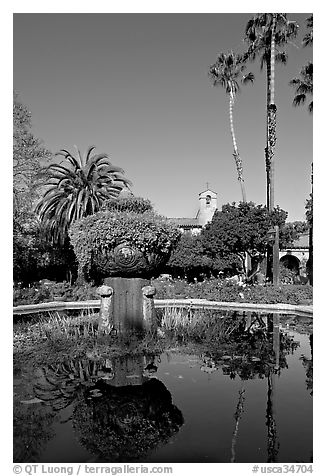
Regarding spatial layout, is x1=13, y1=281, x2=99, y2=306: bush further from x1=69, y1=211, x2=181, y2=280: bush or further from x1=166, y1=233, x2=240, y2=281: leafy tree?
x1=166, y1=233, x2=240, y2=281: leafy tree

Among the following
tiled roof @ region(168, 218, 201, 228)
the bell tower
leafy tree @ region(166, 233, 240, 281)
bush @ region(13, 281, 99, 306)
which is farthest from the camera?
the bell tower

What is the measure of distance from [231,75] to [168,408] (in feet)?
83.6

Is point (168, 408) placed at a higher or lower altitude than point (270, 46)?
lower

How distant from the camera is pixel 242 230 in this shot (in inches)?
750

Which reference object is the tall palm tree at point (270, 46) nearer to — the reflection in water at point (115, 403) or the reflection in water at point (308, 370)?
the reflection in water at point (308, 370)

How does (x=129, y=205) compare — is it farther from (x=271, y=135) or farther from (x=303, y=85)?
(x=303, y=85)

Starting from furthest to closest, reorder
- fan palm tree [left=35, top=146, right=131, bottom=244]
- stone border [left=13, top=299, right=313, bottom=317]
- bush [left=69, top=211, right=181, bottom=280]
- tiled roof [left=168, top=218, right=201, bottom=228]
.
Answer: tiled roof [left=168, top=218, right=201, bottom=228], fan palm tree [left=35, top=146, right=131, bottom=244], stone border [left=13, top=299, right=313, bottom=317], bush [left=69, top=211, right=181, bottom=280]

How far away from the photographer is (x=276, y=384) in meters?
4.17

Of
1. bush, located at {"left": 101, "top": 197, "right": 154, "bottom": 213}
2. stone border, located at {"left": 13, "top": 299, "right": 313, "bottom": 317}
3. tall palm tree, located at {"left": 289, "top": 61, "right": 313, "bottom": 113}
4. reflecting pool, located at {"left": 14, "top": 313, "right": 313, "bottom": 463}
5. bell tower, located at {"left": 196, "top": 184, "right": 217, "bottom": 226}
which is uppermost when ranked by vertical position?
tall palm tree, located at {"left": 289, "top": 61, "right": 313, "bottom": 113}

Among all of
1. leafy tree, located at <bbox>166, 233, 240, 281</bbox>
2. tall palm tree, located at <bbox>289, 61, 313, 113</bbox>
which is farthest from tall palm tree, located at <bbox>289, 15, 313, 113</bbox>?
leafy tree, located at <bbox>166, 233, 240, 281</bbox>

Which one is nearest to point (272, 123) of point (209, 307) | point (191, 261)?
point (191, 261)

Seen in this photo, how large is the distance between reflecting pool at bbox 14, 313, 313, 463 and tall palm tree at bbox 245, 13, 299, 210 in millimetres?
14573

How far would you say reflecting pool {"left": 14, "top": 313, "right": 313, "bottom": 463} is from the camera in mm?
2668

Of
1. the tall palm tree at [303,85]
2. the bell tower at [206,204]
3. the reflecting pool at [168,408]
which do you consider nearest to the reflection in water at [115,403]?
the reflecting pool at [168,408]
